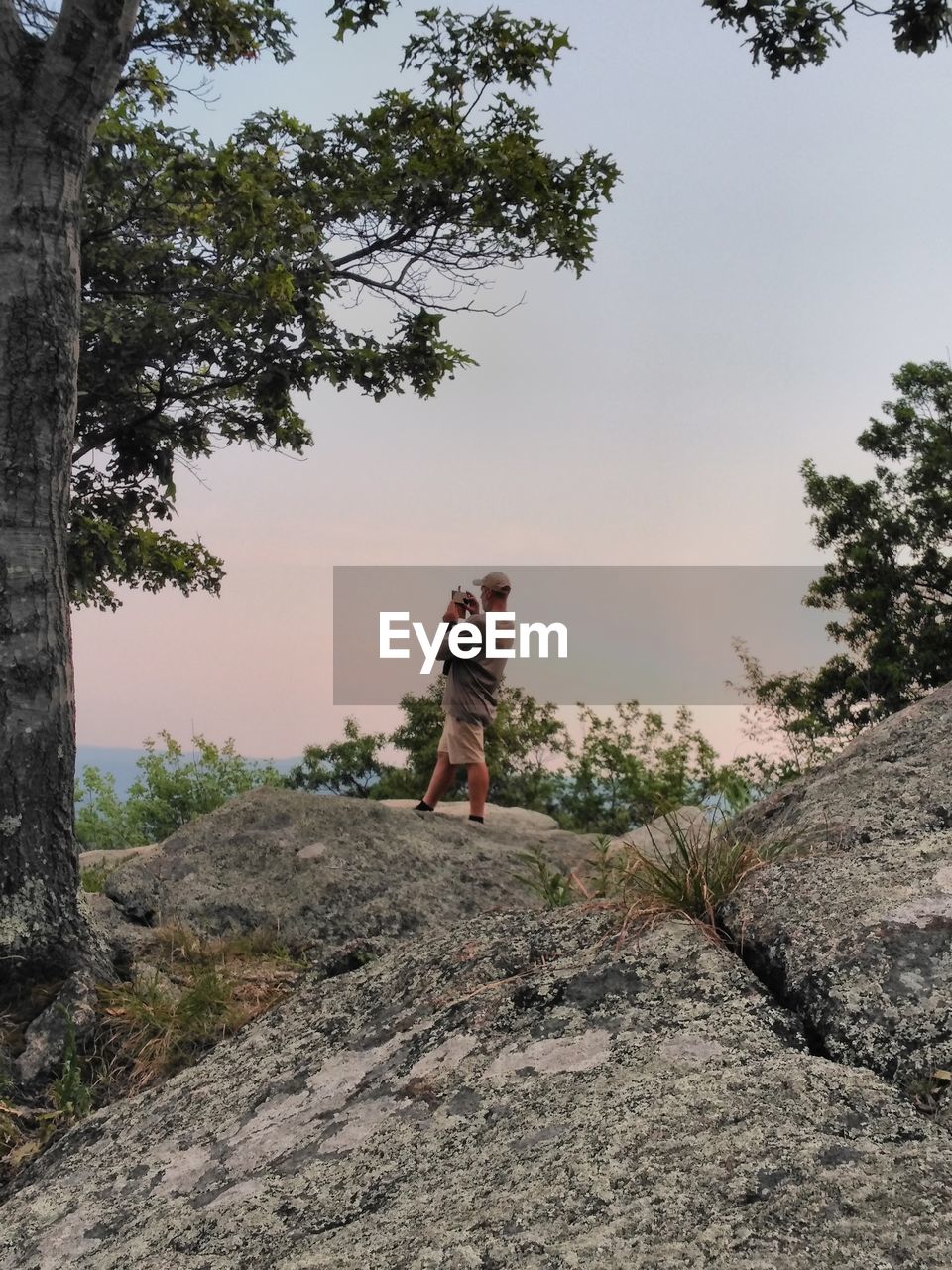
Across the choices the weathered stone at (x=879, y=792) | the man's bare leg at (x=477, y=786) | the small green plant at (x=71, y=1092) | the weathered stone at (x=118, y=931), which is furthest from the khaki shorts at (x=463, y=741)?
the small green plant at (x=71, y=1092)

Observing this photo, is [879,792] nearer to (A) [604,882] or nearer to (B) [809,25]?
(A) [604,882]

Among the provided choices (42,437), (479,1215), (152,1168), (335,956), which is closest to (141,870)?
(42,437)

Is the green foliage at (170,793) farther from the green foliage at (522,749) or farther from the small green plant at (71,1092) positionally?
the small green plant at (71,1092)

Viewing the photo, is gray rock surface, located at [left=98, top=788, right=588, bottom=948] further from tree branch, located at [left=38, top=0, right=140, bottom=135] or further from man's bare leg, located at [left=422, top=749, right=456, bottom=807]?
tree branch, located at [left=38, top=0, right=140, bottom=135]

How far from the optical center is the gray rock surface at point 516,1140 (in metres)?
1.73

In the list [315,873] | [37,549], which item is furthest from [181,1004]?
[315,873]

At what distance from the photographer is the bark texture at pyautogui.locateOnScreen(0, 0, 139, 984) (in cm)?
549

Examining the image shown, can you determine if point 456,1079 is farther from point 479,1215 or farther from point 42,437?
point 42,437

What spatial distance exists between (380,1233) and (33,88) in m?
6.44

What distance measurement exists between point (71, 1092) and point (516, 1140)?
9.67 feet

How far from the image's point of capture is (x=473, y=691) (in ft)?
33.4

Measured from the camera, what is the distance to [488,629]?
10133 mm

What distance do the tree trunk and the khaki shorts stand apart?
477 cm

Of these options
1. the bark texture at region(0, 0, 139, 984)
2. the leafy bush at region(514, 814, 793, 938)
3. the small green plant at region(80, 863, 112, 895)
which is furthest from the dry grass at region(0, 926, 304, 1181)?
the small green plant at region(80, 863, 112, 895)
